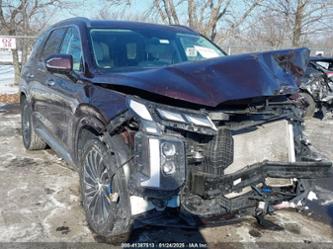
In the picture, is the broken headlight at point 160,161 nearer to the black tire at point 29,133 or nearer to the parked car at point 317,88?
the black tire at point 29,133

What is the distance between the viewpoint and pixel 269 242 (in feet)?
11.5

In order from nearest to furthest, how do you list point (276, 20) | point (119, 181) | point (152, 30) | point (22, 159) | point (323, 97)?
1. point (119, 181)
2. point (152, 30)
3. point (22, 159)
4. point (323, 97)
5. point (276, 20)

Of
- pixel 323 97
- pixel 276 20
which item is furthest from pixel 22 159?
pixel 276 20

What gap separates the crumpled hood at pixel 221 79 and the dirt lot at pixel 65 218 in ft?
4.42

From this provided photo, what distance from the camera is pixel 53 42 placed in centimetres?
512

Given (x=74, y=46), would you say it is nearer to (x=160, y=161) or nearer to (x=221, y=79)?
(x=221, y=79)

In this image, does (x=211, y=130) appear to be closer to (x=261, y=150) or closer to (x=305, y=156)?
(x=261, y=150)

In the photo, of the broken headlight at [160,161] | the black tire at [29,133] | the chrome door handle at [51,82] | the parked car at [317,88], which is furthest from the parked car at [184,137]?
the parked car at [317,88]

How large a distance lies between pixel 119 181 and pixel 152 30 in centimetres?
228

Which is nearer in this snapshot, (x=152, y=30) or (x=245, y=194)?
(x=245, y=194)

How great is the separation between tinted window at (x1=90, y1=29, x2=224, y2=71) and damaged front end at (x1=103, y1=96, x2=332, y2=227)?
1.20 meters

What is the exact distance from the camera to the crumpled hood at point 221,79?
2.80 m

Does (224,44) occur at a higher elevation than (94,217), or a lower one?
higher

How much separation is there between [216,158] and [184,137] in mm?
277
